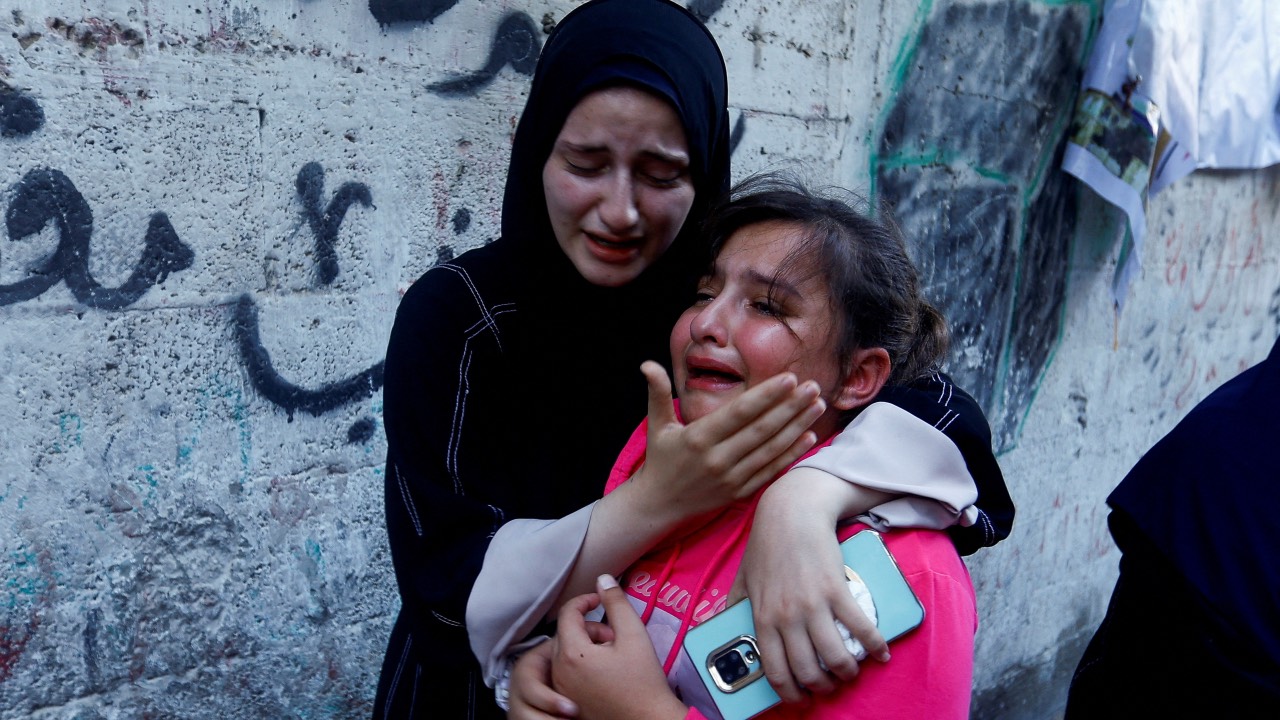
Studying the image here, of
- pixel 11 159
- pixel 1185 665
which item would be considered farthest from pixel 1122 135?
pixel 11 159

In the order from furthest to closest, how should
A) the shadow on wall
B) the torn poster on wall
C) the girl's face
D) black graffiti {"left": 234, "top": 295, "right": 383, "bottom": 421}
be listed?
the torn poster on wall
the shadow on wall
black graffiti {"left": 234, "top": 295, "right": 383, "bottom": 421}
the girl's face

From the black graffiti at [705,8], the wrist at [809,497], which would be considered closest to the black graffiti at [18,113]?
the wrist at [809,497]

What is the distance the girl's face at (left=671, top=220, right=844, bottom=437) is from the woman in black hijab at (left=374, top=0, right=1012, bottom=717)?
0.11 meters

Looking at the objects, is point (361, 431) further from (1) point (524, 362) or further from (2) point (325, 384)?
(1) point (524, 362)

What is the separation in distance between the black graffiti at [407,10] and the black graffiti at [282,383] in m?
0.67

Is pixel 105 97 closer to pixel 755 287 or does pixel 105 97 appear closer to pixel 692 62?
pixel 692 62

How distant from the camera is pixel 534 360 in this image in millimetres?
1424

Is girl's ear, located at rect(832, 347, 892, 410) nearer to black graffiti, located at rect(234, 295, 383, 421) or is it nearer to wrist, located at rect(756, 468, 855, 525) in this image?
wrist, located at rect(756, 468, 855, 525)

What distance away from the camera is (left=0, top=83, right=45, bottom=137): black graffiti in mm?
1691

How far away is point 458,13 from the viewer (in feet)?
7.25

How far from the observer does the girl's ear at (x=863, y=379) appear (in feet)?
4.44

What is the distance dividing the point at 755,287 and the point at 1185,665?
3.72ft

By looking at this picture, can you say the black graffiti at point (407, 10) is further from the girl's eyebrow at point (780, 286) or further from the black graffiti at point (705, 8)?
the girl's eyebrow at point (780, 286)

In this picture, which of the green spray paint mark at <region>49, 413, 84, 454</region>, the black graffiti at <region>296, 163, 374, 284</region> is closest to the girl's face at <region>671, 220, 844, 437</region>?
the black graffiti at <region>296, 163, 374, 284</region>
